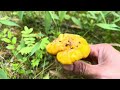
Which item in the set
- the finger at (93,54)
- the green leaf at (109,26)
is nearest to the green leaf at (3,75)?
the finger at (93,54)

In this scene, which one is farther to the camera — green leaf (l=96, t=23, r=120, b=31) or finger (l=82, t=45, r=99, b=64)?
green leaf (l=96, t=23, r=120, b=31)

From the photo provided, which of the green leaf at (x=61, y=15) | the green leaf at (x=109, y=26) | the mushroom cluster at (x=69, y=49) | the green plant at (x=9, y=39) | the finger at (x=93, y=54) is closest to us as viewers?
the mushroom cluster at (x=69, y=49)

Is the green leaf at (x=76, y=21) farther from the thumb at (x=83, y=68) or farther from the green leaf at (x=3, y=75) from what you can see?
the green leaf at (x=3, y=75)

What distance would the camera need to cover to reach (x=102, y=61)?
2561 mm

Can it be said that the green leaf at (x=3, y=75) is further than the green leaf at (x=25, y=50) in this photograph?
No

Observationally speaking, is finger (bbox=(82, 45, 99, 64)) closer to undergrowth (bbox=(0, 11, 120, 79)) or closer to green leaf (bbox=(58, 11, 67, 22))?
undergrowth (bbox=(0, 11, 120, 79))

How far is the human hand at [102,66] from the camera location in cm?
243

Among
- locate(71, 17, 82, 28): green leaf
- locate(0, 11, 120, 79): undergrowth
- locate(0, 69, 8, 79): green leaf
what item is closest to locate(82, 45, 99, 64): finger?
locate(0, 11, 120, 79): undergrowth

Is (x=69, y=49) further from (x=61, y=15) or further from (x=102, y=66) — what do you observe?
(x=61, y=15)

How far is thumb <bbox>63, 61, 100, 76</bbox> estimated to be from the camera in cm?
243
